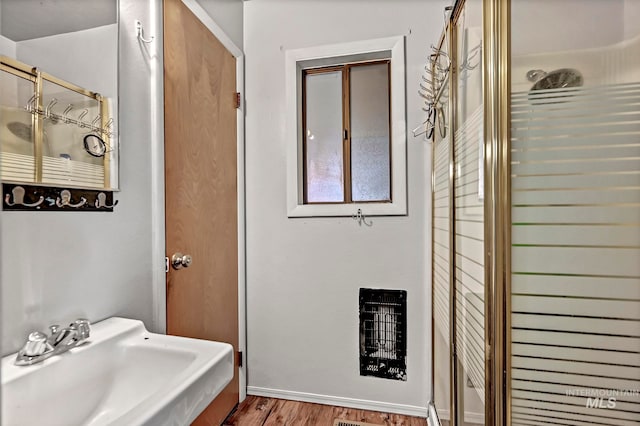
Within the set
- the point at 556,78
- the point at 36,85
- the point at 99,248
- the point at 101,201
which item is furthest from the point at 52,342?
the point at 556,78

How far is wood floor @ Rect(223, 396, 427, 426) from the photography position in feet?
6.11

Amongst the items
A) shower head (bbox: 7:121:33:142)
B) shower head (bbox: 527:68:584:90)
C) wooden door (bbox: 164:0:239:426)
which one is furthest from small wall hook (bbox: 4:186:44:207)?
shower head (bbox: 527:68:584:90)

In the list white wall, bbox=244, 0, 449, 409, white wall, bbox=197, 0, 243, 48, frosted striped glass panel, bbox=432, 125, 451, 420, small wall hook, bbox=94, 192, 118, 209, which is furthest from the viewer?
white wall, bbox=244, 0, 449, 409

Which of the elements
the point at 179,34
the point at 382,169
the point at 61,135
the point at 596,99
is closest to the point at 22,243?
the point at 61,135

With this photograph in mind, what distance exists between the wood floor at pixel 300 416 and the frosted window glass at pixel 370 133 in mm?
1228

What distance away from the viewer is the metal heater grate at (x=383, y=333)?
6.36 ft

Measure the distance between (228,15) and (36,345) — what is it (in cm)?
183

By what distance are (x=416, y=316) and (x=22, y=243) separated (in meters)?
1.74

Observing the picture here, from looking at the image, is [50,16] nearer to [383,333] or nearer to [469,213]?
[469,213]

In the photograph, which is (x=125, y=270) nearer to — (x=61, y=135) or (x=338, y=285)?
(x=61, y=135)

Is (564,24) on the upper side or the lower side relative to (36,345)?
upper

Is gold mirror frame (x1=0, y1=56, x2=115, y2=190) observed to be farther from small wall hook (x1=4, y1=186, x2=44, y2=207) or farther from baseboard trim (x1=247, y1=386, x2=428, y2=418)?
baseboard trim (x1=247, y1=386, x2=428, y2=418)

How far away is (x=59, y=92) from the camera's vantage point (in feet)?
3.39

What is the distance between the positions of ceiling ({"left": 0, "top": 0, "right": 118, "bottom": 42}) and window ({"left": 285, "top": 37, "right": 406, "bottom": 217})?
3.41 ft
